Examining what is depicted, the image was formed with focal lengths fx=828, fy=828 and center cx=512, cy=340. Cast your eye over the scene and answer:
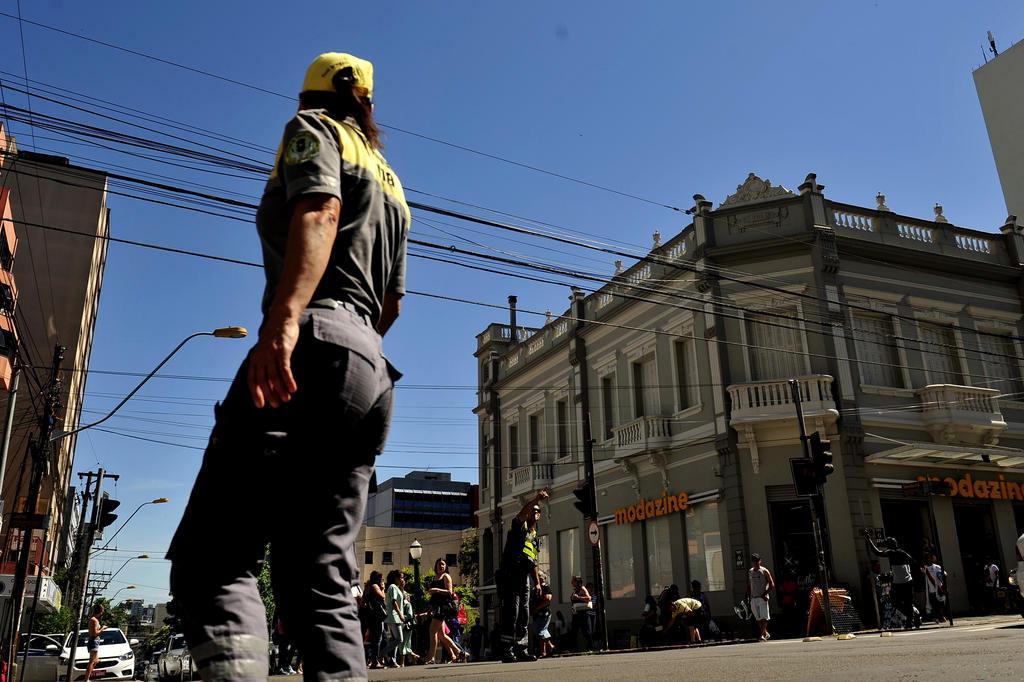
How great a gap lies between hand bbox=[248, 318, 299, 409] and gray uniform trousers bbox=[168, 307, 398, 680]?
4cm

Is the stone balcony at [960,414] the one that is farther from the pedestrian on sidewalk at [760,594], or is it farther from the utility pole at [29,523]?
the utility pole at [29,523]

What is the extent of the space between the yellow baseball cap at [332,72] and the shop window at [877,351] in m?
21.7

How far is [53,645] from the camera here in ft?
85.7

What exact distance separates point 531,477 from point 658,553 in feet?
25.4

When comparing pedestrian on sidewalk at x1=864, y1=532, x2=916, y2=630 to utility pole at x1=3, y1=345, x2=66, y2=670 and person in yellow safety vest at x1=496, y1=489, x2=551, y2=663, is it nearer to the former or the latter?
person in yellow safety vest at x1=496, y1=489, x2=551, y2=663

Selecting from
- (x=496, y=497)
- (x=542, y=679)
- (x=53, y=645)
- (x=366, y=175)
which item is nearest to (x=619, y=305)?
(x=496, y=497)

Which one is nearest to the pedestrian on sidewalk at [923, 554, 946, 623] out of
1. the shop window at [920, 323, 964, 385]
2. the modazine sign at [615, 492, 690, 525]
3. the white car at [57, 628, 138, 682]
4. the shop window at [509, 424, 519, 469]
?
the shop window at [920, 323, 964, 385]

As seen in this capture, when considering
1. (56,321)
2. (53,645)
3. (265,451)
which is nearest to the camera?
(265,451)

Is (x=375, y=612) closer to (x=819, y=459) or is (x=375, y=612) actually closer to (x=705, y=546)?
(x=819, y=459)

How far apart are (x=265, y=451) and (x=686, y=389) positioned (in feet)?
76.2

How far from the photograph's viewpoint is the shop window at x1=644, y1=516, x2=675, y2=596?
23.8 meters

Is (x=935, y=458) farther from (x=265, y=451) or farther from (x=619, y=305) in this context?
(x=265, y=451)

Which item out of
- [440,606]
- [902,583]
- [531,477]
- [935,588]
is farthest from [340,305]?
[531,477]

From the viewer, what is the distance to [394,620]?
44.2 feet
